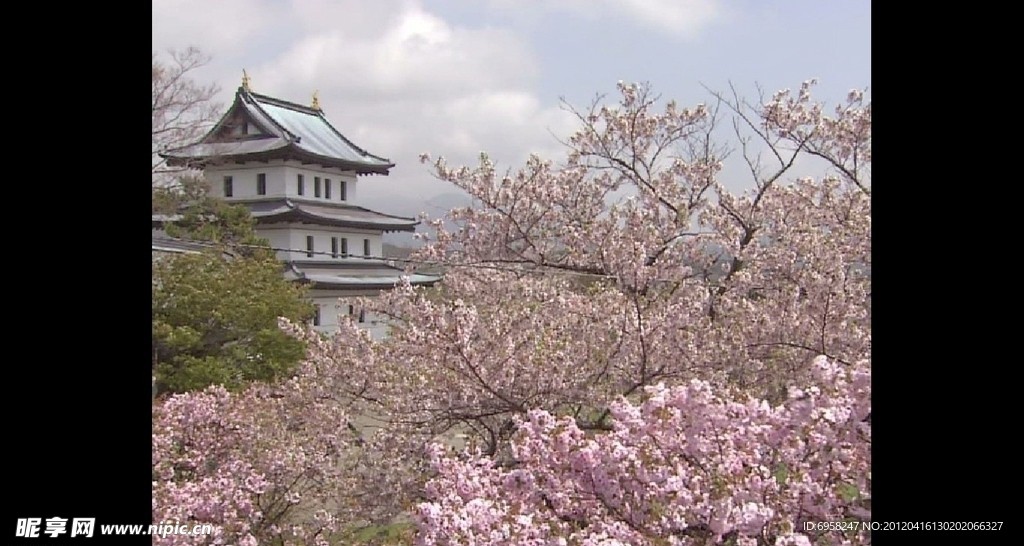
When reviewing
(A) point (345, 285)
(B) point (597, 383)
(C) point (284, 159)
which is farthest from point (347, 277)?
(B) point (597, 383)

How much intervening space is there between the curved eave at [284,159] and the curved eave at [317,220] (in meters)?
1.42

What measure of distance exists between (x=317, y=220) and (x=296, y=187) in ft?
3.46

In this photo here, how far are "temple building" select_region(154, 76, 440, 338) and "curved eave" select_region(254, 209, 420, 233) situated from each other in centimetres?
2

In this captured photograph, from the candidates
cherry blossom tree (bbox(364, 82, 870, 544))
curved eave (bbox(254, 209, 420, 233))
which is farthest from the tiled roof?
cherry blossom tree (bbox(364, 82, 870, 544))

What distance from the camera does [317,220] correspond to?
18.1 metres

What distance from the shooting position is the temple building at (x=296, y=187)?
17.5m

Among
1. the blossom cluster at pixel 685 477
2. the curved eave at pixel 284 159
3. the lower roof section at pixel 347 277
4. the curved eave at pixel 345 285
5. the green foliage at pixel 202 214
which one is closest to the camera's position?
the blossom cluster at pixel 685 477

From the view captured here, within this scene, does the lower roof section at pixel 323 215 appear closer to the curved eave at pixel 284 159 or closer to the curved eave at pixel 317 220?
the curved eave at pixel 317 220

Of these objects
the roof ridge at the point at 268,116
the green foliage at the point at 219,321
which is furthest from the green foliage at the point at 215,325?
the roof ridge at the point at 268,116

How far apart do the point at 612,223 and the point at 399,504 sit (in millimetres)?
2430

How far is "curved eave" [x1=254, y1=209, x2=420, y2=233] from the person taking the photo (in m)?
17.3

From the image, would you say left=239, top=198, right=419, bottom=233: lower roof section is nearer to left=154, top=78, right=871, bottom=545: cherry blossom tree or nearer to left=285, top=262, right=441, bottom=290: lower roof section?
left=285, top=262, right=441, bottom=290: lower roof section
